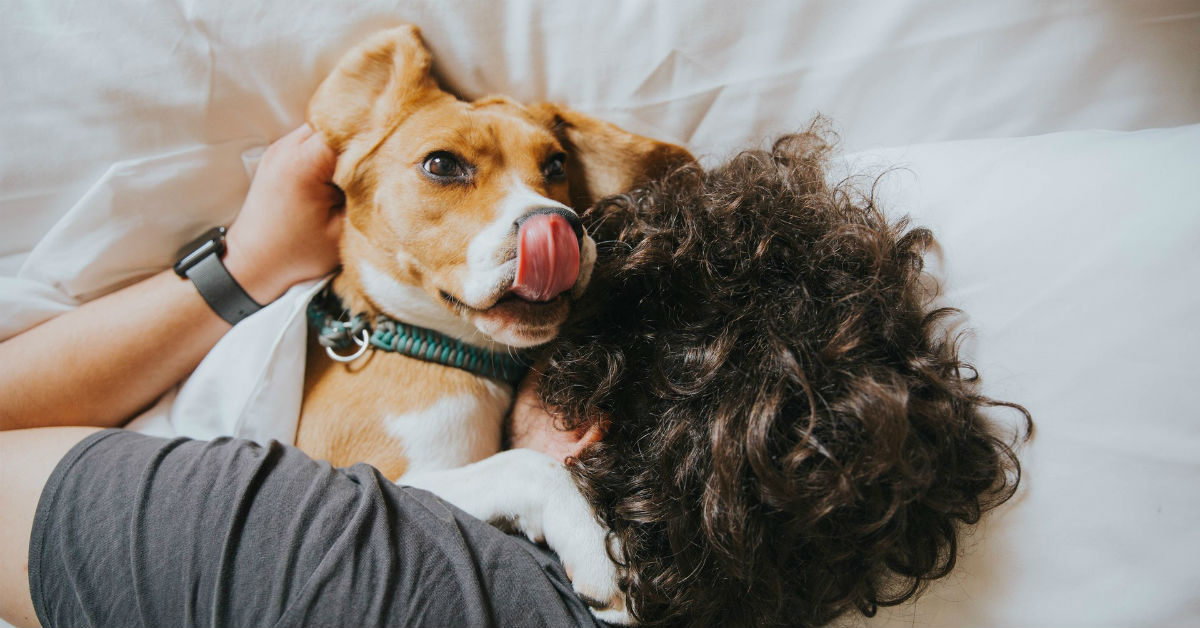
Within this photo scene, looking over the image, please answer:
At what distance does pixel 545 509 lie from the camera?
3.10 feet

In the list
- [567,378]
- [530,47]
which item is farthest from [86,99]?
[567,378]

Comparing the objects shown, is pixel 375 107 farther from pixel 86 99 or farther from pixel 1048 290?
pixel 1048 290

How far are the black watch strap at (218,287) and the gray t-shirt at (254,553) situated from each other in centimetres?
39

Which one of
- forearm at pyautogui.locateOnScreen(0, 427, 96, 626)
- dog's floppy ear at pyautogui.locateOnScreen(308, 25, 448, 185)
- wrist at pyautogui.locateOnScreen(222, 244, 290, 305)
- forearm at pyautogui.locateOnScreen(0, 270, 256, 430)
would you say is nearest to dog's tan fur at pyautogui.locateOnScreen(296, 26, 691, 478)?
dog's floppy ear at pyautogui.locateOnScreen(308, 25, 448, 185)

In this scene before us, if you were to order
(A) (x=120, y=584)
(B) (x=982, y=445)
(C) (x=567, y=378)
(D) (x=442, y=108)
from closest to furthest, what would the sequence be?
(A) (x=120, y=584) → (B) (x=982, y=445) → (C) (x=567, y=378) → (D) (x=442, y=108)

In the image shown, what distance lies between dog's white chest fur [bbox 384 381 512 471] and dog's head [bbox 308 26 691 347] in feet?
0.44

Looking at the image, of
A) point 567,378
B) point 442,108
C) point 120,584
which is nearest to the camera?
point 120,584

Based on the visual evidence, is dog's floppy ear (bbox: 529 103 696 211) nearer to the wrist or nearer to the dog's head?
the dog's head

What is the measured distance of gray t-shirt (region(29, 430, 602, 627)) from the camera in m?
0.73

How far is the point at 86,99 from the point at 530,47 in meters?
0.80

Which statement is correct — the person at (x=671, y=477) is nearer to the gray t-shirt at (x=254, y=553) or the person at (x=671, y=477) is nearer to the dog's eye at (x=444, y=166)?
the gray t-shirt at (x=254, y=553)

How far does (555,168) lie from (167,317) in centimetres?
74

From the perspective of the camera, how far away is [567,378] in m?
0.98

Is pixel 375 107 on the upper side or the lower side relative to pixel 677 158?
upper
